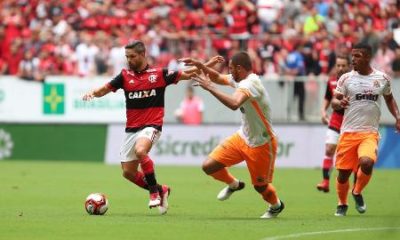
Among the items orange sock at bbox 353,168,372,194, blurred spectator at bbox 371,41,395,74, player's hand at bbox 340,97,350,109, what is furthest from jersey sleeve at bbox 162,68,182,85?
blurred spectator at bbox 371,41,395,74

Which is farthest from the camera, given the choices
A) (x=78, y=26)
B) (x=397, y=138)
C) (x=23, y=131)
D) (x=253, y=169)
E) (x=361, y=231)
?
(x=78, y=26)

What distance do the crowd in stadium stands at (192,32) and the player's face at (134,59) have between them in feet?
44.3

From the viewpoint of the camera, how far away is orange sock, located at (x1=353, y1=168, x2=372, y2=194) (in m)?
14.7

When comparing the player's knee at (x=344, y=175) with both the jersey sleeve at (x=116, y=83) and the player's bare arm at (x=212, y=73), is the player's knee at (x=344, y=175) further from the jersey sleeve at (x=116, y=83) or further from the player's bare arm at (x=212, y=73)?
the jersey sleeve at (x=116, y=83)

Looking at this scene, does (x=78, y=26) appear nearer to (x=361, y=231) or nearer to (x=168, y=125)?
(x=168, y=125)

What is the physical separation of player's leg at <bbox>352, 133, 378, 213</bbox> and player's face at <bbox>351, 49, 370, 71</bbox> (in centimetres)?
98

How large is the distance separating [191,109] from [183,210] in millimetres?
13150

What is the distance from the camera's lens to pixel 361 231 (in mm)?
12656

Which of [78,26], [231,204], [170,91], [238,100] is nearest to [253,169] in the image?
[238,100]

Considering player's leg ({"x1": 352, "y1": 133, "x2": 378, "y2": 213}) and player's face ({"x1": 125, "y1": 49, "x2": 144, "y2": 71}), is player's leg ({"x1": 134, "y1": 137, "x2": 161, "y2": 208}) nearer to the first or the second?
player's face ({"x1": 125, "y1": 49, "x2": 144, "y2": 71})

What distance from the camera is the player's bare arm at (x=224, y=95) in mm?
12680

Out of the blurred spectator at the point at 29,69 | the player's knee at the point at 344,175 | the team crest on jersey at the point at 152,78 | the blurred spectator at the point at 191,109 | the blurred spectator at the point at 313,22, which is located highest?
the team crest on jersey at the point at 152,78

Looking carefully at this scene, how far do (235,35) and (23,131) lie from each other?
21.8ft

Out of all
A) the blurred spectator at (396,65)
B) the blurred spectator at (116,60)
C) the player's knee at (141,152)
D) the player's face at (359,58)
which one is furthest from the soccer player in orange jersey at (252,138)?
the blurred spectator at (116,60)
